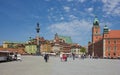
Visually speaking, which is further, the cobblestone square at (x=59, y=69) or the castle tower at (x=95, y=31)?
the castle tower at (x=95, y=31)

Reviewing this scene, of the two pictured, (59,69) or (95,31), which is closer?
(59,69)

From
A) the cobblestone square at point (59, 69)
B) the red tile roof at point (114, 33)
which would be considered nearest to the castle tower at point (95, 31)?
the red tile roof at point (114, 33)

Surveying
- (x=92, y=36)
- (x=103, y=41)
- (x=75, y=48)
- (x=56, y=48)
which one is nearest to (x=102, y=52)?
(x=103, y=41)

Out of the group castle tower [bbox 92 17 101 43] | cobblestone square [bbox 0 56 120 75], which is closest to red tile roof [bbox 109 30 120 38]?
castle tower [bbox 92 17 101 43]

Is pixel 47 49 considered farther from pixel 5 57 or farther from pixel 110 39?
pixel 5 57

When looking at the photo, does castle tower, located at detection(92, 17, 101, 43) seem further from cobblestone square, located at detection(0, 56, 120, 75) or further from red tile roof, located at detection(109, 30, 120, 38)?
cobblestone square, located at detection(0, 56, 120, 75)

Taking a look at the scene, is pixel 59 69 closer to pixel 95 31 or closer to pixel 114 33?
pixel 114 33

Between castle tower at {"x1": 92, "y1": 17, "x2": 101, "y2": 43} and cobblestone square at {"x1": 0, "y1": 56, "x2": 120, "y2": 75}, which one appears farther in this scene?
castle tower at {"x1": 92, "y1": 17, "x2": 101, "y2": 43}

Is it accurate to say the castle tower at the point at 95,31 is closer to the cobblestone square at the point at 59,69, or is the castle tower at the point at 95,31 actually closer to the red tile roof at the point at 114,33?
the red tile roof at the point at 114,33

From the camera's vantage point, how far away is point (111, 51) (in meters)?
124

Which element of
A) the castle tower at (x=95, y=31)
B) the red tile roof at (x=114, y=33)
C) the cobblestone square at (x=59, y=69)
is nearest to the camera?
the cobblestone square at (x=59, y=69)

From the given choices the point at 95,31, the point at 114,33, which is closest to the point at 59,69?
the point at 114,33

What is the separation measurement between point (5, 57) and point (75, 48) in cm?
14954

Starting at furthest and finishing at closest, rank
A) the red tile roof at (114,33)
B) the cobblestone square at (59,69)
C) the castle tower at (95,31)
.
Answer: the castle tower at (95,31)
the red tile roof at (114,33)
the cobblestone square at (59,69)
